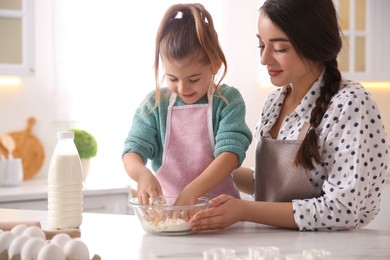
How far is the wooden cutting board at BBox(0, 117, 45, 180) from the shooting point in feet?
12.8

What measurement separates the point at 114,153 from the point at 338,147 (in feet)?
8.49

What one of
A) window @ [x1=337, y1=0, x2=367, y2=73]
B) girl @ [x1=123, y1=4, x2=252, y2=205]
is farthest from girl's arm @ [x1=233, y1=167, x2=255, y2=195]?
window @ [x1=337, y1=0, x2=367, y2=73]

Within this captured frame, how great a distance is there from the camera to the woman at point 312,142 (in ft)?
5.63

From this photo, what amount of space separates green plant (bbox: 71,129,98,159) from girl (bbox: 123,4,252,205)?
1.83 metres

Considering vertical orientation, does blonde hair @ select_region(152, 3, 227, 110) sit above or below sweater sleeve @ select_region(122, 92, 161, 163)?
above

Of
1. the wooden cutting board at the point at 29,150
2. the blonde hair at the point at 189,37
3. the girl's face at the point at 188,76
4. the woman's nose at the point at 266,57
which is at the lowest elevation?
the wooden cutting board at the point at 29,150

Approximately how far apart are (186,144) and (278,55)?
395 mm

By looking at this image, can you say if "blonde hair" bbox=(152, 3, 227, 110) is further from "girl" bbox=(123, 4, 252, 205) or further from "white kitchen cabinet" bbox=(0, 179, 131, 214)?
"white kitchen cabinet" bbox=(0, 179, 131, 214)

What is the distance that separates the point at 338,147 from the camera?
1760mm

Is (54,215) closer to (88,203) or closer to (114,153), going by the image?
(88,203)

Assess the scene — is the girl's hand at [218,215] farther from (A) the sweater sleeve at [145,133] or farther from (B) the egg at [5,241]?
(B) the egg at [5,241]

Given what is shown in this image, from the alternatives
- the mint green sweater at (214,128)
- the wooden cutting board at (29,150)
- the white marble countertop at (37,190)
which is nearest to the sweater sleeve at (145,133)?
the mint green sweater at (214,128)

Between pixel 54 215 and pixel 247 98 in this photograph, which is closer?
pixel 54 215

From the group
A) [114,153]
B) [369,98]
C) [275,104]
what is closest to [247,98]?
[114,153]
